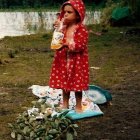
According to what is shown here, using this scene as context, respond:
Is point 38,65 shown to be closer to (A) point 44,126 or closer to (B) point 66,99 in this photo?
(B) point 66,99

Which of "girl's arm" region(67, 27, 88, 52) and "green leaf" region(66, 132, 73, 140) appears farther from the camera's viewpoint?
"girl's arm" region(67, 27, 88, 52)

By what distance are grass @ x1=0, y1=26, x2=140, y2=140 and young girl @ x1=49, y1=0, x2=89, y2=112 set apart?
2.45 ft

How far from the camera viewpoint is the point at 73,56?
5805 millimetres

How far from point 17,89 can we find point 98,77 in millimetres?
1671

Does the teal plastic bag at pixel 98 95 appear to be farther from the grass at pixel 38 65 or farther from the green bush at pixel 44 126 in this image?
the green bush at pixel 44 126

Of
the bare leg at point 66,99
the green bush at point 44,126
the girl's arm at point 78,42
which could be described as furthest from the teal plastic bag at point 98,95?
the green bush at point 44,126

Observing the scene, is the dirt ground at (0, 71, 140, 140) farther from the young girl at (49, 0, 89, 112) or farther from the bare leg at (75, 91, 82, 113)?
the young girl at (49, 0, 89, 112)

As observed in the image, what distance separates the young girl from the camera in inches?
224

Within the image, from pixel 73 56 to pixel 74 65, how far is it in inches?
4.0

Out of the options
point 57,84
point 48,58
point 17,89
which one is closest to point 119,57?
point 48,58

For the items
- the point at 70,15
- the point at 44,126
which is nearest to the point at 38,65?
the point at 70,15

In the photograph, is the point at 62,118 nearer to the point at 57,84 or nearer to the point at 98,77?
the point at 57,84

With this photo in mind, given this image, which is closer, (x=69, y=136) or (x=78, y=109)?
(x=69, y=136)

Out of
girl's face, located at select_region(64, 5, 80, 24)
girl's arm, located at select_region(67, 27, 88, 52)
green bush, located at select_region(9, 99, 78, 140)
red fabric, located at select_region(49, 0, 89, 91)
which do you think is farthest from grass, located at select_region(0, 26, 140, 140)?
girl's face, located at select_region(64, 5, 80, 24)
